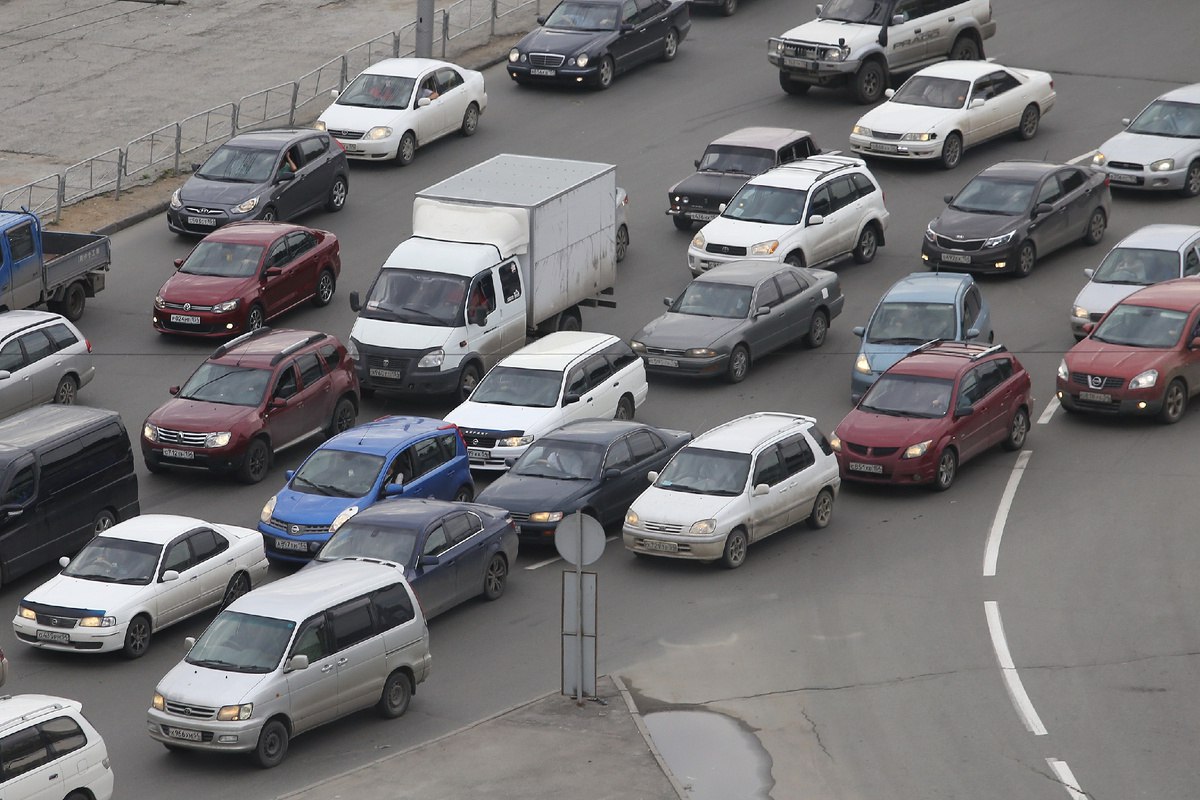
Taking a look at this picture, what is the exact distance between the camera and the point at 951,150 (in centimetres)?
3991

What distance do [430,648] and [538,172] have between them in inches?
479

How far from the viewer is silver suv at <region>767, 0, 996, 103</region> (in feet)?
140

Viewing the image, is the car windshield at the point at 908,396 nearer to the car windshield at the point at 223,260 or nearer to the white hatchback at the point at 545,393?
the white hatchback at the point at 545,393

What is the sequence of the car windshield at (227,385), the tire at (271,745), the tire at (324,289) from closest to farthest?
the tire at (271,745) → the car windshield at (227,385) → the tire at (324,289)

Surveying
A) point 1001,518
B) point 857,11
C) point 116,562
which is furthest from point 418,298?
point 857,11

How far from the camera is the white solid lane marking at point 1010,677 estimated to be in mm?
21141

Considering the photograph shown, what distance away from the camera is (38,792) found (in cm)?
1845

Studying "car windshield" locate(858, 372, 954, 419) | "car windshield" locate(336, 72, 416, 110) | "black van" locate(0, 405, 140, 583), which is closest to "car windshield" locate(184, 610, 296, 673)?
"black van" locate(0, 405, 140, 583)

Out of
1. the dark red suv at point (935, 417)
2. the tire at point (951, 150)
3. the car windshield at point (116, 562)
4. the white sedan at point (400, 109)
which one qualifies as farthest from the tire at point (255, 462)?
the tire at point (951, 150)

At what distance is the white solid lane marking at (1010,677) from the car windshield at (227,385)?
10892mm

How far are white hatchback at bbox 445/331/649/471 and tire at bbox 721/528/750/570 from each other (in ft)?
14.0

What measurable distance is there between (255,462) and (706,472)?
6685 mm

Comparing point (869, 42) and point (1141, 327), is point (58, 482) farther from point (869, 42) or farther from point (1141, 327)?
point (869, 42)

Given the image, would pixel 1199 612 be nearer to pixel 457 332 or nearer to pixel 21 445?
pixel 457 332
